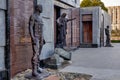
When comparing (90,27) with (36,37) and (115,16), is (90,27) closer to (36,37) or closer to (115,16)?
(36,37)

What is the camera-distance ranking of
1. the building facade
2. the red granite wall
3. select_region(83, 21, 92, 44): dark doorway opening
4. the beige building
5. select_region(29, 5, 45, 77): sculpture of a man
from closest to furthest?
1. select_region(29, 5, 45, 77): sculpture of a man
2. the red granite wall
3. the building facade
4. select_region(83, 21, 92, 44): dark doorway opening
5. the beige building

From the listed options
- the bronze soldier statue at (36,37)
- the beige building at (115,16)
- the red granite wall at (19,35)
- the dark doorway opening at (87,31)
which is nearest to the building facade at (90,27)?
the dark doorway opening at (87,31)

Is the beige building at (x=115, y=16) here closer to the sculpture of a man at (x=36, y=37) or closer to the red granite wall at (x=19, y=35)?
the red granite wall at (x=19, y=35)

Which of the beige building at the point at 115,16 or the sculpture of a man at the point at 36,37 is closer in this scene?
the sculpture of a man at the point at 36,37

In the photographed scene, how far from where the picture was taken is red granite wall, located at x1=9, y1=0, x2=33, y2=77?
22.7 ft

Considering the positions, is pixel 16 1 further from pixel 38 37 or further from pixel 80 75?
pixel 80 75

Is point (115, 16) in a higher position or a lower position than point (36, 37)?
higher

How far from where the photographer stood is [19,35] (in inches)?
289

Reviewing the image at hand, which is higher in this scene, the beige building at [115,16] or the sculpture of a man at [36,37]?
the beige building at [115,16]

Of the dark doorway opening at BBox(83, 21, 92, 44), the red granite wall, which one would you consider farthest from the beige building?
the red granite wall

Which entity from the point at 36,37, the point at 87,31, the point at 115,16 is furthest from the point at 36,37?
the point at 115,16

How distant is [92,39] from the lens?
804 inches

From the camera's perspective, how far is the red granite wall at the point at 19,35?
272 inches

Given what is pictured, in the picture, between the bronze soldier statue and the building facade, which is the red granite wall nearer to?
the bronze soldier statue
